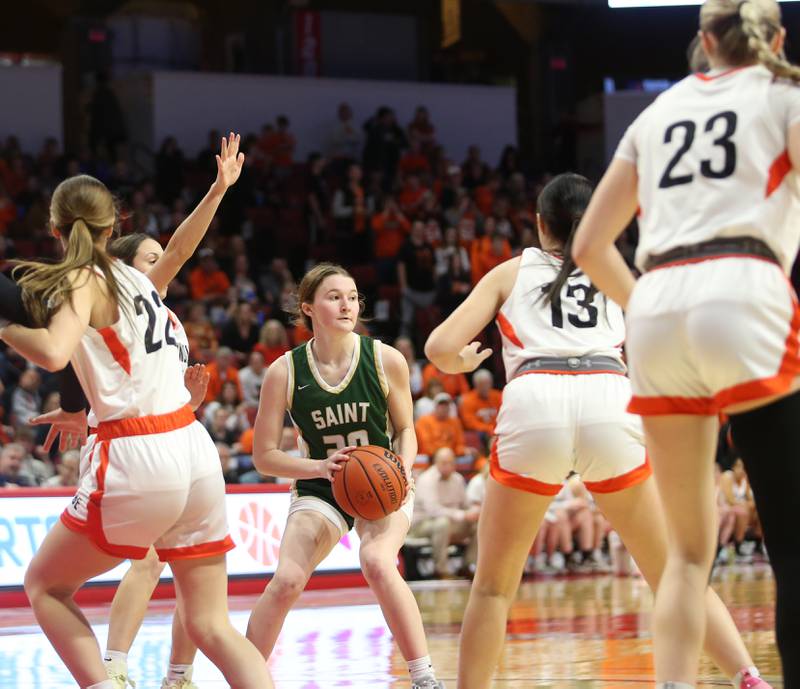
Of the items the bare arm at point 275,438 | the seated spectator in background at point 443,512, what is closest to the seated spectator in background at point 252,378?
the seated spectator in background at point 443,512

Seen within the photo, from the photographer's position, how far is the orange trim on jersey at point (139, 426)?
14.4 ft

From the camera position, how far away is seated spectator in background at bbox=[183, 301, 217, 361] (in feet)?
47.8

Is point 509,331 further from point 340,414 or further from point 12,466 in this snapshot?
point 12,466

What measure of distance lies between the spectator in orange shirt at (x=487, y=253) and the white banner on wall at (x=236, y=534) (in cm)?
637

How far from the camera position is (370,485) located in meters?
5.36

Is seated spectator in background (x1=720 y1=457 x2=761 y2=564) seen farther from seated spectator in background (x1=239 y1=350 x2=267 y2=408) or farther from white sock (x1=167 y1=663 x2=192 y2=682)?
white sock (x1=167 y1=663 x2=192 y2=682)

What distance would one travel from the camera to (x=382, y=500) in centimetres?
542

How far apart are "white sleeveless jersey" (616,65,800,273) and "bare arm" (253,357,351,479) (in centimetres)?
224

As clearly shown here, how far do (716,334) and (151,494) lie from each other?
1866 mm

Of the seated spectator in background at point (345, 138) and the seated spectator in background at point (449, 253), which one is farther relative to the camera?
the seated spectator in background at point (345, 138)

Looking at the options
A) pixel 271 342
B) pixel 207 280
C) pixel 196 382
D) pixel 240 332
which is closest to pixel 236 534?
pixel 271 342

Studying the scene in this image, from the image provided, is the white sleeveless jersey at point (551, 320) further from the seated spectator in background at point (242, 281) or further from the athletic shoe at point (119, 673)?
the seated spectator in background at point (242, 281)

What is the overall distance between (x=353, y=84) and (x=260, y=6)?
292cm

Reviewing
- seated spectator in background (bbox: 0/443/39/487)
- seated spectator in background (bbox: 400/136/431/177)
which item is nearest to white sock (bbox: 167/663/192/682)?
seated spectator in background (bbox: 0/443/39/487)
